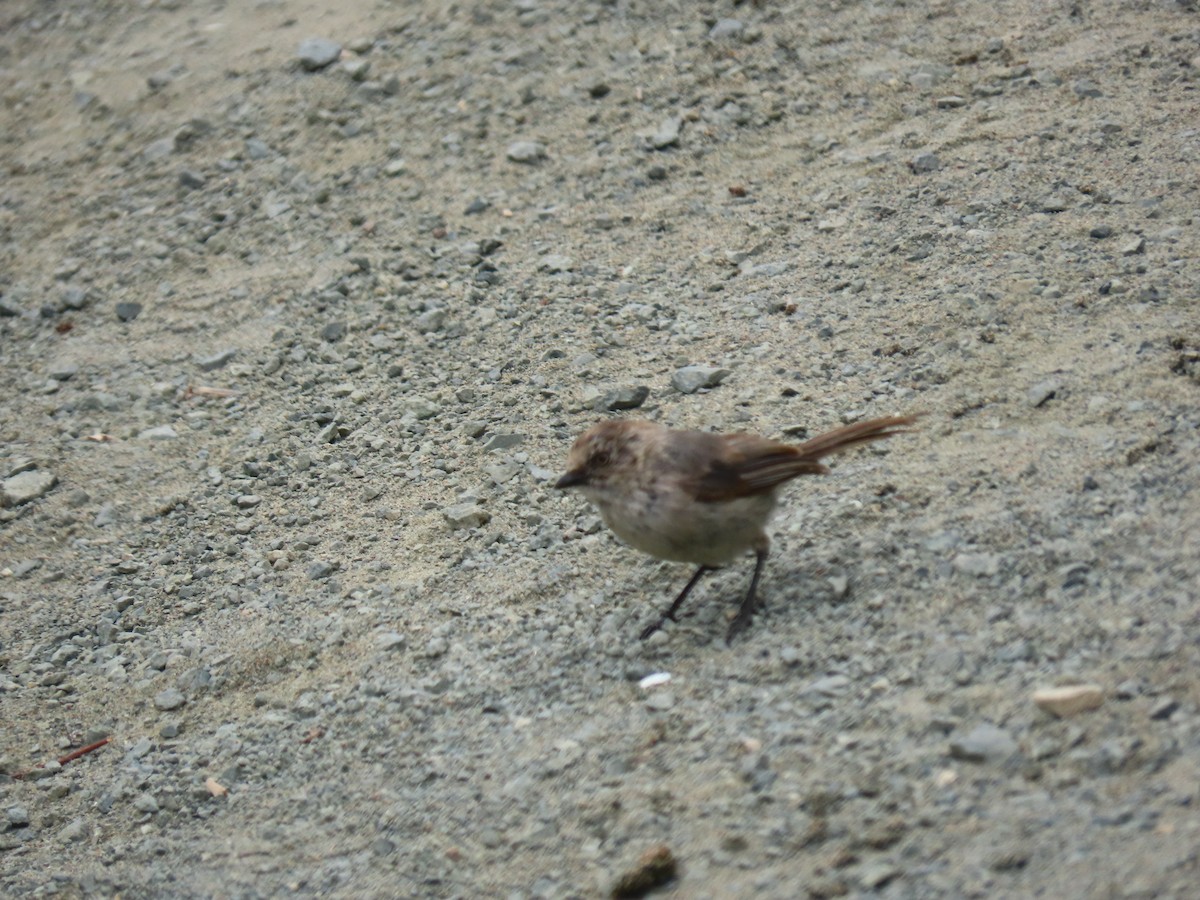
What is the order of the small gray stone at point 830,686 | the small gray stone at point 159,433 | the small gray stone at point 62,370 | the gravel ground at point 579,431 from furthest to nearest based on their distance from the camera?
the small gray stone at point 62,370 < the small gray stone at point 159,433 < the small gray stone at point 830,686 < the gravel ground at point 579,431

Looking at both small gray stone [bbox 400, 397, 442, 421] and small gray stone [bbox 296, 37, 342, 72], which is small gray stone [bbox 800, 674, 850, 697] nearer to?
small gray stone [bbox 400, 397, 442, 421]

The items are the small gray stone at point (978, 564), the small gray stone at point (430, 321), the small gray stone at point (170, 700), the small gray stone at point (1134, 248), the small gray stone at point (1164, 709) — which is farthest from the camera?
the small gray stone at point (430, 321)

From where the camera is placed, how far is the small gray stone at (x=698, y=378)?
613 centimetres

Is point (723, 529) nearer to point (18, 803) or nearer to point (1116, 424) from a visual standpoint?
point (1116, 424)

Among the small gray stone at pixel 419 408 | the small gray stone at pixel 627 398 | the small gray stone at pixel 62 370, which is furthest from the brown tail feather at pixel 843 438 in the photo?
the small gray stone at pixel 62 370

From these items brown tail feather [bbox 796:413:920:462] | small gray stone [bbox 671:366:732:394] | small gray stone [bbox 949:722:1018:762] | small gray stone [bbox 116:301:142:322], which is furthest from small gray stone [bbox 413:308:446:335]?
small gray stone [bbox 949:722:1018:762]

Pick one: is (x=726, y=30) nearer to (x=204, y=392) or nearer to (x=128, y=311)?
(x=204, y=392)

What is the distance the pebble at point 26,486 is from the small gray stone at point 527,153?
131 inches

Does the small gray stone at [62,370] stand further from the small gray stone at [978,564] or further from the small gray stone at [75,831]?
the small gray stone at [978,564]

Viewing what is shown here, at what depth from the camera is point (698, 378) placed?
615 centimetres

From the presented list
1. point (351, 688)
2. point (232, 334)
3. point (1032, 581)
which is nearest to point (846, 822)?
point (1032, 581)

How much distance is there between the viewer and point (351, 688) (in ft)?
16.5

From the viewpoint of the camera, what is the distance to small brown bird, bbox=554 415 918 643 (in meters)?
4.61

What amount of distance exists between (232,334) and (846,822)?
200 inches
